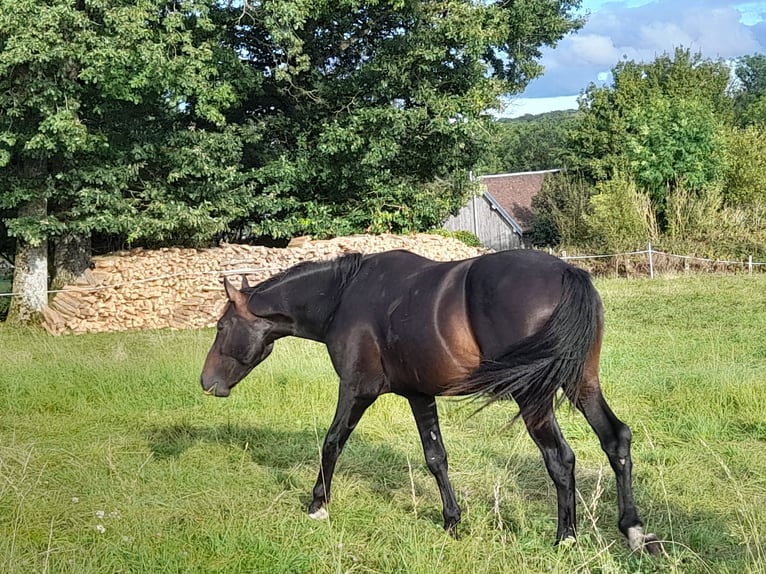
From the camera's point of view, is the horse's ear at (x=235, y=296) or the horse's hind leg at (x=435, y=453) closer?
the horse's hind leg at (x=435, y=453)

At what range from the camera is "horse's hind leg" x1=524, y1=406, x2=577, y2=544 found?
3857 mm

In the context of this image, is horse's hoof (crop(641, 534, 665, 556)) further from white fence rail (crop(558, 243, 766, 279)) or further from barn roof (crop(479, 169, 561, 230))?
barn roof (crop(479, 169, 561, 230))

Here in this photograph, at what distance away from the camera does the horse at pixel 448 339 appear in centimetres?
374

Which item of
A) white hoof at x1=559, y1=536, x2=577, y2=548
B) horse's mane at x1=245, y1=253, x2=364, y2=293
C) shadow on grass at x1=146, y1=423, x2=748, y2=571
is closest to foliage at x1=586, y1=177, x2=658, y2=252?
shadow on grass at x1=146, y1=423, x2=748, y2=571

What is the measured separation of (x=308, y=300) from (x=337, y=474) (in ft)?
4.63

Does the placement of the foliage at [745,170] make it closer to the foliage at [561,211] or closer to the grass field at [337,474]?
the foliage at [561,211]

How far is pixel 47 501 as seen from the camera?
183 inches

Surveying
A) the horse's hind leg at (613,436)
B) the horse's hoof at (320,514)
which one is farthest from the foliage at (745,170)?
the horse's hoof at (320,514)

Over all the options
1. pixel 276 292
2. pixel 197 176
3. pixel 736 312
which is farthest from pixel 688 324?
pixel 197 176

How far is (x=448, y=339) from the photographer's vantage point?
4.09 metres

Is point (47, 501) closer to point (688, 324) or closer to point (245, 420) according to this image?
point (245, 420)

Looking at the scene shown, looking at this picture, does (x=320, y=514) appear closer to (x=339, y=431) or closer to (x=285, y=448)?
(x=339, y=431)

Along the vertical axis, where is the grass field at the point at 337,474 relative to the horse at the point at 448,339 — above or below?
below

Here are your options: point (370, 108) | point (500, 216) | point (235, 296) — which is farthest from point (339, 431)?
point (500, 216)
